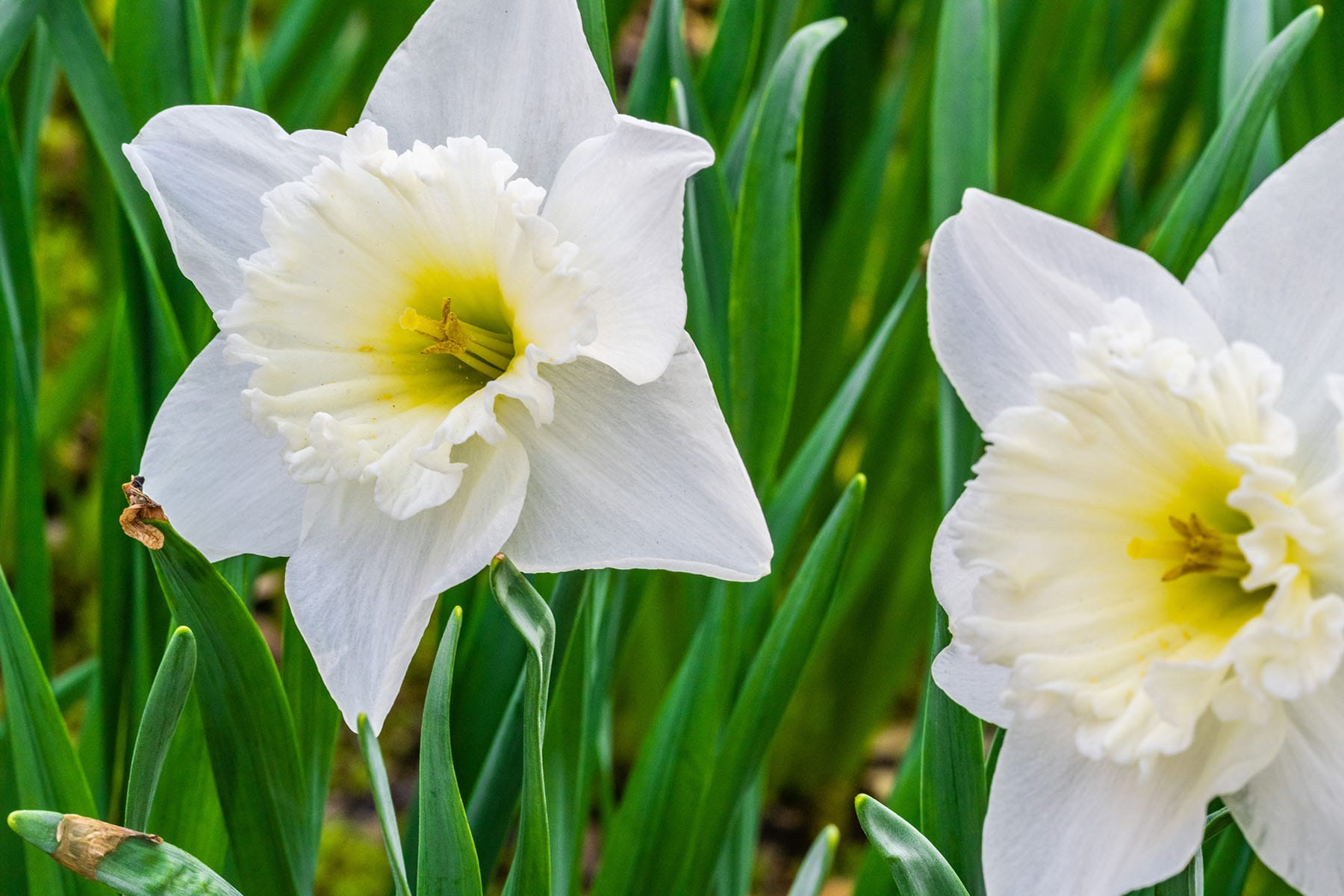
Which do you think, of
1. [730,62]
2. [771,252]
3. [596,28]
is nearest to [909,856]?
[771,252]

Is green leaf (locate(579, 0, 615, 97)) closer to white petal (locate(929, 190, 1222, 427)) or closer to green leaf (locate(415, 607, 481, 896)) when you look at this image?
Answer: white petal (locate(929, 190, 1222, 427))

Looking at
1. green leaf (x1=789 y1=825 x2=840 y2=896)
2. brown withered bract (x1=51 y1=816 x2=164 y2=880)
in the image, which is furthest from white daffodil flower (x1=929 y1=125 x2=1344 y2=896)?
brown withered bract (x1=51 y1=816 x2=164 y2=880)

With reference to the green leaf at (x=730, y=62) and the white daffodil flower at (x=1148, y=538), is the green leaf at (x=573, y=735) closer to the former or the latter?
the white daffodil flower at (x=1148, y=538)

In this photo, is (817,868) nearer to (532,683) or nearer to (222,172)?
(532,683)

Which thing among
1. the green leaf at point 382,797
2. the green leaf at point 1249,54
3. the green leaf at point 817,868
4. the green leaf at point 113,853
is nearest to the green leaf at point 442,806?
the green leaf at point 382,797

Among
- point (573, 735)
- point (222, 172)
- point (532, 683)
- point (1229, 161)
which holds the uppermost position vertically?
point (222, 172)

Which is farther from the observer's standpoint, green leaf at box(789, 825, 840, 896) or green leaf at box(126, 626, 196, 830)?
green leaf at box(789, 825, 840, 896)
